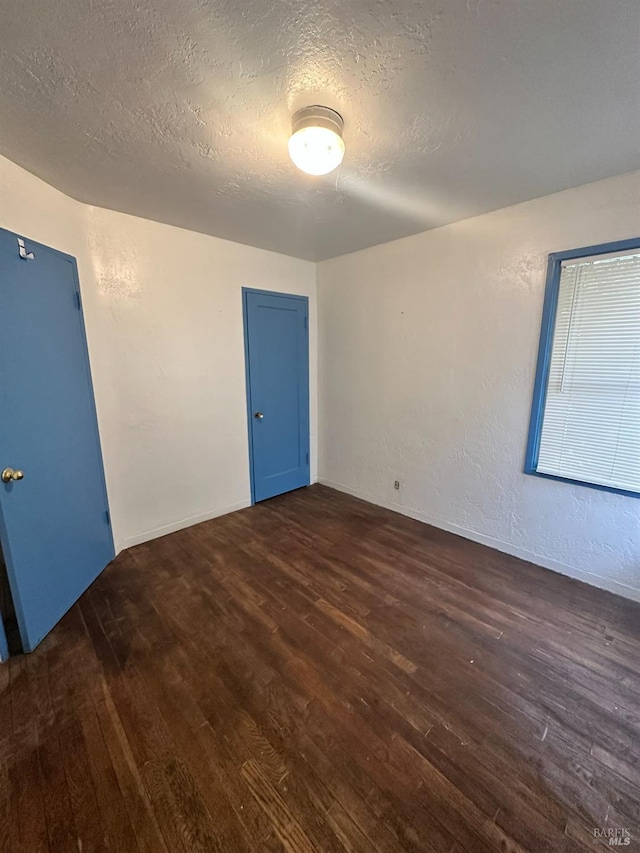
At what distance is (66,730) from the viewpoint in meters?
1.42

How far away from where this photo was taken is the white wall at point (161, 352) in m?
2.41

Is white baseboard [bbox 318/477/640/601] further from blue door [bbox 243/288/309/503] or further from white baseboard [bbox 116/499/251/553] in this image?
white baseboard [bbox 116/499/251/553]

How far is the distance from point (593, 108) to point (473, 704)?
8.67 feet

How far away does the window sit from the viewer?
2.05 m

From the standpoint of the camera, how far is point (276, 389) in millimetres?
3650

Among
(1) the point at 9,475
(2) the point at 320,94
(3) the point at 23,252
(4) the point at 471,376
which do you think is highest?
(2) the point at 320,94

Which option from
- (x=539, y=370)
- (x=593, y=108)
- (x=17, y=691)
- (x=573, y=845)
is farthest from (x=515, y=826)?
(x=593, y=108)

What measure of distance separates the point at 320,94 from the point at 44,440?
7.18ft

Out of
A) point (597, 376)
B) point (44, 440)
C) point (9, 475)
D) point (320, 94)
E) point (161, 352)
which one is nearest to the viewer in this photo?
point (320, 94)

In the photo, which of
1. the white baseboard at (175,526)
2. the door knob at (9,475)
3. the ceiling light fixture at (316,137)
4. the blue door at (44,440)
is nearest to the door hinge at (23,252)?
the blue door at (44,440)

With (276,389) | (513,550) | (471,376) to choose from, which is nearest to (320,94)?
(471,376)

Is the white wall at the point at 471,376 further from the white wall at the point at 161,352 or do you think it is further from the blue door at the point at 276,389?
the white wall at the point at 161,352

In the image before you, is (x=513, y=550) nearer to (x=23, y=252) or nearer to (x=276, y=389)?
(x=276, y=389)

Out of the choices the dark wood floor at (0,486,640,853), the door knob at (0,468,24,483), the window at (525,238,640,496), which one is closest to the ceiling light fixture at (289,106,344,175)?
the window at (525,238,640,496)
